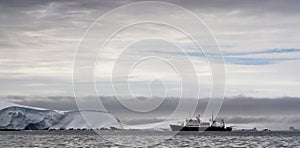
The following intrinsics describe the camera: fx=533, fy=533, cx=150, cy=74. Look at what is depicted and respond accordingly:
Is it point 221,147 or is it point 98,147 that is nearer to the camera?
point 98,147

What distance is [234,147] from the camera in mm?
94562

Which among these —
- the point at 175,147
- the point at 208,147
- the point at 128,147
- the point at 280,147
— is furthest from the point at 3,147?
the point at 280,147

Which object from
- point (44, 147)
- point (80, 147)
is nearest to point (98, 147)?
point (80, 147)

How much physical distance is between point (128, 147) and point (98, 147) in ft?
26.5

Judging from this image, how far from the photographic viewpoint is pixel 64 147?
91312 millimetres

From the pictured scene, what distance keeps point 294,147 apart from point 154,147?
2562 centimetres

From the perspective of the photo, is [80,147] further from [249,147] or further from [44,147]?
[249,147]

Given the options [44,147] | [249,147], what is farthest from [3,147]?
[249,147]

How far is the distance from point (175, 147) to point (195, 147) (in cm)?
469

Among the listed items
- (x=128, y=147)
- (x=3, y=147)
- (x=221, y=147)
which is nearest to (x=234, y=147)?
(x=221, y=147)

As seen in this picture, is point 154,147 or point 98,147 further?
point 154,147

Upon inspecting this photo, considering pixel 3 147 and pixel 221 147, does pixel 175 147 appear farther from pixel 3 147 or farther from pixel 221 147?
pixel 3 147

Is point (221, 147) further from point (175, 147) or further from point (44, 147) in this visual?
point (44, 147)

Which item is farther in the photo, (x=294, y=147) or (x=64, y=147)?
(x=294, y=147)
